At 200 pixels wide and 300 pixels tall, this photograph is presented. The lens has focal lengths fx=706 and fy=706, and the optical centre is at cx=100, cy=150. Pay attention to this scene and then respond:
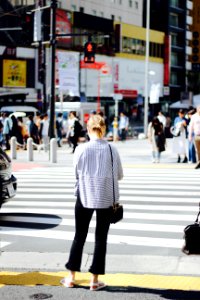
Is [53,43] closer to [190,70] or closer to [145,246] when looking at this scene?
[145,246]

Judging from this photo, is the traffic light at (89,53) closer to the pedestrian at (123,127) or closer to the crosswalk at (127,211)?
the pedestrian at (123,127)

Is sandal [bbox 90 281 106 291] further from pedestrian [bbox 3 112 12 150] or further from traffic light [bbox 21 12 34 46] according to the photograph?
pedestrian [bbox 3 112 12 150]

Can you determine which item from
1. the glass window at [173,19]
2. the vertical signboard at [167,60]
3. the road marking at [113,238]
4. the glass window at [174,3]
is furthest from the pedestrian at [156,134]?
the glass window at [174,3]

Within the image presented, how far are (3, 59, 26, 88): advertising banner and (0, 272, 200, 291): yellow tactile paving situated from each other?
4974cm

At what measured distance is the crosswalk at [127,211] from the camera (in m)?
9.49

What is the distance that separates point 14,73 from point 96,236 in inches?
2017

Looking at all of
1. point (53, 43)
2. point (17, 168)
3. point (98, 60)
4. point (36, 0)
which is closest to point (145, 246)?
point (17, 168)

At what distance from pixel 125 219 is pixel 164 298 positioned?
473 centimetres

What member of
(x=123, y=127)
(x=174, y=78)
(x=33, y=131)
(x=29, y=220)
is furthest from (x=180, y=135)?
(x=174, y=78)

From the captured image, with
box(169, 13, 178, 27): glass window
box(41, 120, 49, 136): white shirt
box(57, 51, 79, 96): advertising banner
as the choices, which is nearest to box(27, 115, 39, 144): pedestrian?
box(41, 120, 49, 136): white shirt

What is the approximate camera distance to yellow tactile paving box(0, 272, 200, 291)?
6.83m

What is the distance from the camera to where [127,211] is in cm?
1191

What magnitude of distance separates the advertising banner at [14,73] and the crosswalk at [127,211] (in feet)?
126

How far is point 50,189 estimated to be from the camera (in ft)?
50.2
